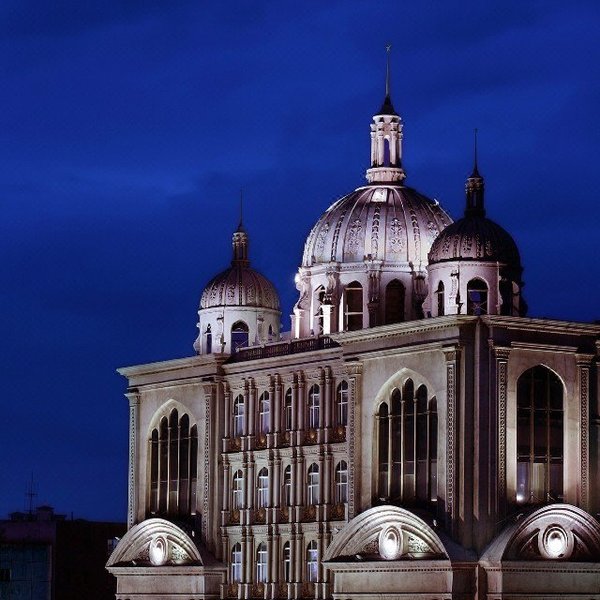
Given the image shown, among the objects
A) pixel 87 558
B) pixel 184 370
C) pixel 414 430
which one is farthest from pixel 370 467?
pixel 87 558

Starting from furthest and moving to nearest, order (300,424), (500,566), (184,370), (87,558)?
(87,558)
(184,370)
(300,424)
(500,566)

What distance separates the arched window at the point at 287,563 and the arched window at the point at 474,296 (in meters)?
15.5

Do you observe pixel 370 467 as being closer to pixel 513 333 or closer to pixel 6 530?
pixel 513 333

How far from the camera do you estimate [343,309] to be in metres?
102

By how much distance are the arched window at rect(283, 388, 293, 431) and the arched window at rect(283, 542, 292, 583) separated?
5.31 metres

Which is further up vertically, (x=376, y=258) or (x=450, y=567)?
(x=376, y=258)

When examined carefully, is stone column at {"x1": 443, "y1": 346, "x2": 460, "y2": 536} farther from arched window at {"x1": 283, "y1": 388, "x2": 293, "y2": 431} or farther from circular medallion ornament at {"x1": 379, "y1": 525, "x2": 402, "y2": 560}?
arched window at {"x1": 283, "y1": 388, "x2": 293, "y2": 431}

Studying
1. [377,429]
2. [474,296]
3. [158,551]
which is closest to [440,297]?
[474,296]

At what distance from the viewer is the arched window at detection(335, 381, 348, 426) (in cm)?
9794

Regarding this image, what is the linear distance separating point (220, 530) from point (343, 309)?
12125mm

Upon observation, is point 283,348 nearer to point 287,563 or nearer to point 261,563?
point 287,563

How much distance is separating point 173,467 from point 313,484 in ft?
36.2

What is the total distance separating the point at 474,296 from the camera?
305 ft

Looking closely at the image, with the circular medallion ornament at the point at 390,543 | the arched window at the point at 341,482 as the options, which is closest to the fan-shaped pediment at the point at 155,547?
the arched window at the point at 341,482
